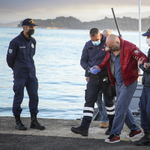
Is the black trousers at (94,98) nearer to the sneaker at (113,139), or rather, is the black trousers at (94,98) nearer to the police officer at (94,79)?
the police officer at (94,79)

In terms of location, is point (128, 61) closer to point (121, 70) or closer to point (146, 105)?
point (121, 70)

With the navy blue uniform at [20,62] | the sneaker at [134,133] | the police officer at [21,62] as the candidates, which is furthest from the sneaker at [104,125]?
the navy blue uniform at [20,62]

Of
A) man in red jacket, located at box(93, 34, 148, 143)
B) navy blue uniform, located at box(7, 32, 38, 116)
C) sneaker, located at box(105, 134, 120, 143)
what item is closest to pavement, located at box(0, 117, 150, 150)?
sneaker, located at box(105, 134, 120, 143)

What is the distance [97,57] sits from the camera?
5.21m

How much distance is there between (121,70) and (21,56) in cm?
182

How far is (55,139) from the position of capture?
4.89 metres

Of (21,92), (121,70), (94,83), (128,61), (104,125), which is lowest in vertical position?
(104,125)

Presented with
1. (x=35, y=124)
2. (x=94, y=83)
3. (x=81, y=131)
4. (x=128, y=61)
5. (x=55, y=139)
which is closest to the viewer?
(x=128, y=61)

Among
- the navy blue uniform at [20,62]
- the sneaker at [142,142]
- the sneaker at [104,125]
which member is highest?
the navy blue uniform at [20,62]

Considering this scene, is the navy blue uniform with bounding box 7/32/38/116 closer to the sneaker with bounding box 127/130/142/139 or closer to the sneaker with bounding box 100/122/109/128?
the sneaker with bounding box 100/122/109/128

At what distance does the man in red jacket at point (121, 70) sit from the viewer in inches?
179

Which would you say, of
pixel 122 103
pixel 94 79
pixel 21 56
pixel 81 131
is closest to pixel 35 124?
pixel 81 131

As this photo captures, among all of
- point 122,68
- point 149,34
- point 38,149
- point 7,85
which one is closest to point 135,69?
point 122,68

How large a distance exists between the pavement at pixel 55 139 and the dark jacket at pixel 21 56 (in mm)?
1003
